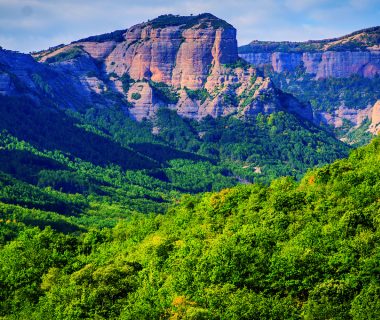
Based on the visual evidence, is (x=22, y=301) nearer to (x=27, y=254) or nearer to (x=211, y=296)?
(x=27, y=254)

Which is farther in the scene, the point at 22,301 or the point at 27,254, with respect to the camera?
the point at 27,254

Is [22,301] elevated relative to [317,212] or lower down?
lower down

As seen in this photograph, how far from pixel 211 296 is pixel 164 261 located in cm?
1866

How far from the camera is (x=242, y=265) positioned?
307 feet

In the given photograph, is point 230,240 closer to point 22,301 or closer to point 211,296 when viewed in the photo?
point 211,296

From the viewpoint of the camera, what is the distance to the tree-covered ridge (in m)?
85.3

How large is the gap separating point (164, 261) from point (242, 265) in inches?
547

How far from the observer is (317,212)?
351 feet

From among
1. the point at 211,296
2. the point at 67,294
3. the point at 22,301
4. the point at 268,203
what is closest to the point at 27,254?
the point at 22,301

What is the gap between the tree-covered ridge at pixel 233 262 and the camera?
3359 inches

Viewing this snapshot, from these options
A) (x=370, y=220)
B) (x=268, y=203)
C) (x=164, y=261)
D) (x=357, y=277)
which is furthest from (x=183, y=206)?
(x=357, y=277)

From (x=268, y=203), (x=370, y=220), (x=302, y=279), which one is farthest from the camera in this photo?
(x=268, y=203)

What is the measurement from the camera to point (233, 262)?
93750 mm

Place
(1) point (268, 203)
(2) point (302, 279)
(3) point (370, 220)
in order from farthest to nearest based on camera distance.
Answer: (1) point (268, 203) → (3) point (370, 220) → (2) point (302, 279)
